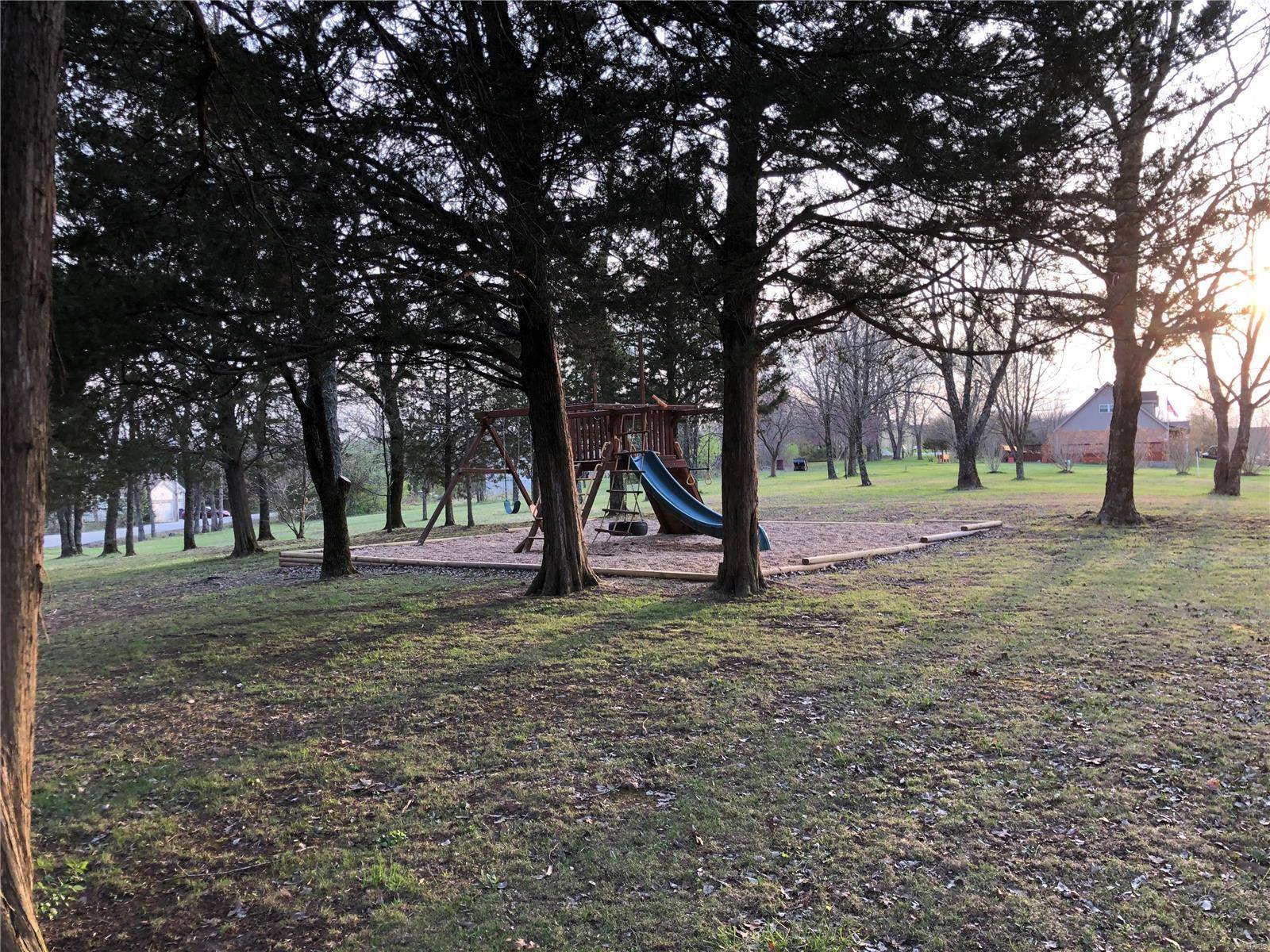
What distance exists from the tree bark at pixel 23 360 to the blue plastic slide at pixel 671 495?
1067 cm

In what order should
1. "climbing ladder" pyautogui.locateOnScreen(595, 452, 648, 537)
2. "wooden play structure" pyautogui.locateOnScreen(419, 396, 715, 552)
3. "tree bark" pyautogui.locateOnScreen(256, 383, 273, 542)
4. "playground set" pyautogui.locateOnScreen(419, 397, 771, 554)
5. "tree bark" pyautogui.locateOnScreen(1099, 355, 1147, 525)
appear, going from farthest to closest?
"tree bark" pyautogui.locateOnScreen(256, 383, 273, 542) → "climbing ladder" pyautogui.locateOnScreen(595, 452, 648, 537) → "tree bark" pyautogui.locateOnScreen(1099, 355, 1147, 525) → "wooden play structure" pyautogui.locateOnScreen(419, 396, 715, 552) → "playground set" pyautogui.locateOnScreen(419, 397, 771, 554)

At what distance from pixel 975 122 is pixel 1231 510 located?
1450cm

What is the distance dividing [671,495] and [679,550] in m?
1.17

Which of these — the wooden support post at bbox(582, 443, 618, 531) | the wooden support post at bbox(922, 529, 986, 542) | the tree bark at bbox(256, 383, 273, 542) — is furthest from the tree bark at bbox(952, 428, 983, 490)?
the tree bark at bbox(256, 383, 273, 542)

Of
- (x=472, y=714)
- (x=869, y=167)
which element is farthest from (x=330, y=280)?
(x=869, y=167)

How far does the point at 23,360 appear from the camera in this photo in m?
2.23

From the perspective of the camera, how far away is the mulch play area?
10.2 m

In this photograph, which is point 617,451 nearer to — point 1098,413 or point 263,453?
point 263,453

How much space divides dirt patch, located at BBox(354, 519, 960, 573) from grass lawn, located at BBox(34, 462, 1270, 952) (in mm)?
3189

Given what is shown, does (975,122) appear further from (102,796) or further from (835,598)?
(102,796)

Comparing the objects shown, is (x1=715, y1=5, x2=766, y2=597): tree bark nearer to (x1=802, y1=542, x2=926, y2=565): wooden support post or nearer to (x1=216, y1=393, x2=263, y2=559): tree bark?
(x1=802, y1=542, x2=926, y2=565): wooden support post

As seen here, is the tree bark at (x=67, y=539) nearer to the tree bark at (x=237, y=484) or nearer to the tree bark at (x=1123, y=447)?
the tree bark at (x=237, y=484)

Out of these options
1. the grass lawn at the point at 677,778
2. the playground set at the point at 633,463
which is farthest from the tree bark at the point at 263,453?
the grass lawn at the point at 677,778

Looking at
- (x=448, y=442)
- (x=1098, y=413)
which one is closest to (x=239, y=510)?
(x=448, y=442)
